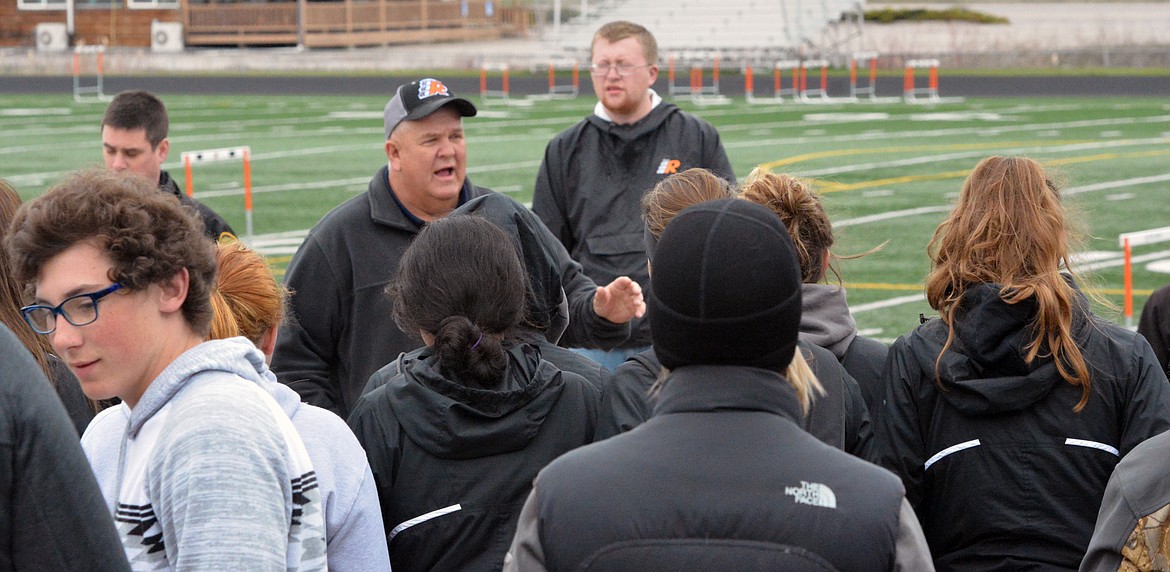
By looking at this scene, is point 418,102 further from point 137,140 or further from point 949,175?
point 949,175

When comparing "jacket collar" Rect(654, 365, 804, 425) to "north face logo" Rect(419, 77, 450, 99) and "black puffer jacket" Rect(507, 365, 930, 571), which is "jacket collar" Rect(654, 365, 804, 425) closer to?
"black puffer jacket" Rect(507, 365, 930, 571)

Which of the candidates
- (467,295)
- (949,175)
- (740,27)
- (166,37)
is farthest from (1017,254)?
(166,37)

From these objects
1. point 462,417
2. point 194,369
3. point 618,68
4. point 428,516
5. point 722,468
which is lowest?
point 428,516

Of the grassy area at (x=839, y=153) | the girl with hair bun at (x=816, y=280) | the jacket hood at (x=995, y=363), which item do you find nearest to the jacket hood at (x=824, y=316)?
the girl with hair bun at (x=816, y=280)

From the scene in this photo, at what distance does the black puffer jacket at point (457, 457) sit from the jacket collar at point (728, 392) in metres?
1.21

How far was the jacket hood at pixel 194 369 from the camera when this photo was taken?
287 centimetres

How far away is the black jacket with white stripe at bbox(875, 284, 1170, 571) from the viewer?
4.11m

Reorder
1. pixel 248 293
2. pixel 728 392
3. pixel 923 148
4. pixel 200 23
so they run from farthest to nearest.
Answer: pixel 200 23
pixel 923 148
pixel 248 293
pixel 728 392

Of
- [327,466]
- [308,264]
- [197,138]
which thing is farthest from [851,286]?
[197,138]

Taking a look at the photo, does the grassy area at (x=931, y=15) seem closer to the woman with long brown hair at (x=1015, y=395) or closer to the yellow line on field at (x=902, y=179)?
the yellow line on field at (x=902, y=179)

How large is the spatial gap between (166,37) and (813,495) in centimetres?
5757

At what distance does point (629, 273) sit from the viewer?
298 inches

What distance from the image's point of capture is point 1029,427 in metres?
4.14

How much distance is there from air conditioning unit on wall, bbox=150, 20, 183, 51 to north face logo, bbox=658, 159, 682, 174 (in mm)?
51920
